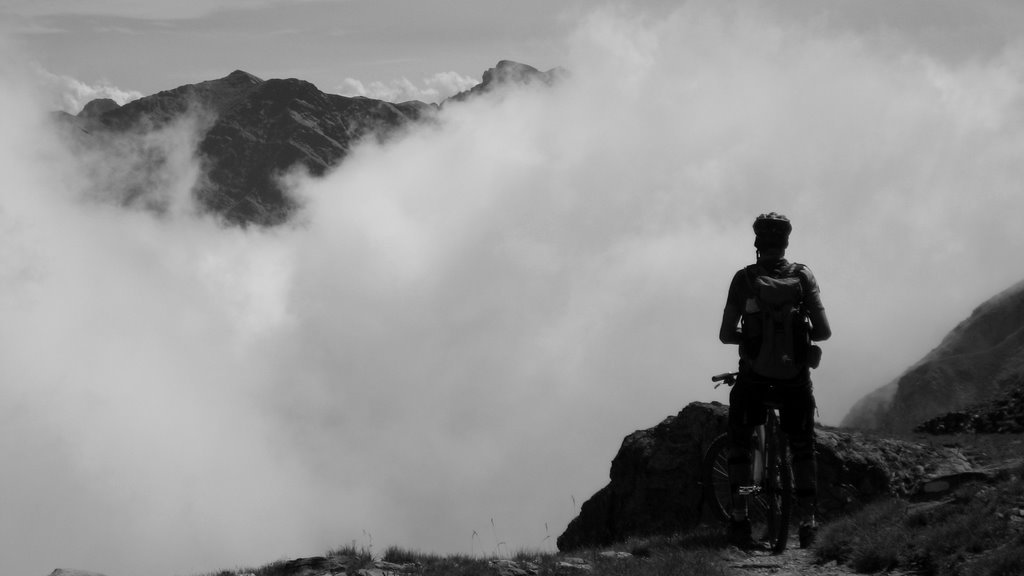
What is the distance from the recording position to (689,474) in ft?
53.0

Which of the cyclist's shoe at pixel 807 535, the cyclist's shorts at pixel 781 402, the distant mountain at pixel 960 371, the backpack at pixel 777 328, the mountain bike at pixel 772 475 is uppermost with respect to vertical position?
the distant mountain at pixel 960 371

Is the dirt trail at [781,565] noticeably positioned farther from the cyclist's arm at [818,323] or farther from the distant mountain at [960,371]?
the distant mountain at [960,371]

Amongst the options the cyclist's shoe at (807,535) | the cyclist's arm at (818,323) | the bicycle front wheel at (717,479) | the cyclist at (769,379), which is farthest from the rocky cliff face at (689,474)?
the cyclist's arm at (818,323)

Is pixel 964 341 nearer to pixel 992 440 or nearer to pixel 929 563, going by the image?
pixel 992 440

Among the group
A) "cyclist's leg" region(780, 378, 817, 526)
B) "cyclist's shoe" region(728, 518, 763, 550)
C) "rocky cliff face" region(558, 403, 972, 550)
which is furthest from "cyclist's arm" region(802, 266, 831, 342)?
"rocky cliff face" region(558, 403, 972, 550)

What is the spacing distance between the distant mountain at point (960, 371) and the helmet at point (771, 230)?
75851 millimetres

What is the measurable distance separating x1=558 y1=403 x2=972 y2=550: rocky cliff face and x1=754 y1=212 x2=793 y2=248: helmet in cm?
423

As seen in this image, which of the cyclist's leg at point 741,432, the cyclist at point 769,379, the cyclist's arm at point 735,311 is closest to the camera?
the cyclist at point 769,379

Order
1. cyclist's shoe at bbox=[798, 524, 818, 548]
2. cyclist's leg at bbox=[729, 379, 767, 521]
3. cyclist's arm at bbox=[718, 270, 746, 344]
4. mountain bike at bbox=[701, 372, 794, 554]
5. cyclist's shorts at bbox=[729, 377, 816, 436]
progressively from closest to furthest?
cyclist's arm at bbox=[718, 270, 746, 344] → cyclist's shorts at bbox=[729, 377, 816, 436] → cyclist's leg at bbox=[729, 379, 767, 521] → mountain bike at bbox=[701, 372, 794, 554] → cyclist's shoe at bbox=[798, 524, 818, 548]

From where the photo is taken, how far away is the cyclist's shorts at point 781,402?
11.2 meters

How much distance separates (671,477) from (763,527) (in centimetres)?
339

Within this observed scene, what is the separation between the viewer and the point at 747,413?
37.8 feet

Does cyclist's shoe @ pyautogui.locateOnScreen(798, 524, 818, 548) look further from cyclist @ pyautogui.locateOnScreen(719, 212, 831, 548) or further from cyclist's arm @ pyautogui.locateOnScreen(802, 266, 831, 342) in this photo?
cyclist's arm @ pyautogui.locateOnScreen(802, 266, 831, 342)

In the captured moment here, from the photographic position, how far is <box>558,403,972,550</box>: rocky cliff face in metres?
14.4
